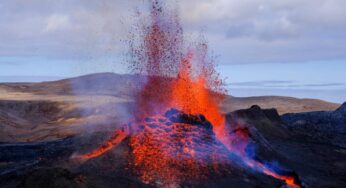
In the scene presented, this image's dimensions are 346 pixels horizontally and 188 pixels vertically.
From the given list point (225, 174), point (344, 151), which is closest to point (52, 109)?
point (344, 151)

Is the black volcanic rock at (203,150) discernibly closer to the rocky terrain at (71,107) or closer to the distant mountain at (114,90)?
the rocky terrain at (71,107)

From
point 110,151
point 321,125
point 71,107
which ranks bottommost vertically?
point 110,151

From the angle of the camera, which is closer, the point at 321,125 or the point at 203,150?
the point at 203,150

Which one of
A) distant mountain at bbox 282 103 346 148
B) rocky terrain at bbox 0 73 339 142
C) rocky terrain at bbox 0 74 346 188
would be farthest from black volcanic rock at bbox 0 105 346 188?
rocky terrain at bbox 0 73 339 142

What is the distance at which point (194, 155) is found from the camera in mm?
17125

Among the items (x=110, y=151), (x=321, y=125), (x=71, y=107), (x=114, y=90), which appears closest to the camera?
(x=110, y=151)

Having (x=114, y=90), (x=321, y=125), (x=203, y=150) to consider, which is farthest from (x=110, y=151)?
(x=114, y=90)

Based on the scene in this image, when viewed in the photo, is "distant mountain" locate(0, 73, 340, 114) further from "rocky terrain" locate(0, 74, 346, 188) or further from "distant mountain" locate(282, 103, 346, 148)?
"distant mountain" locate(282, 103, 346, 148)

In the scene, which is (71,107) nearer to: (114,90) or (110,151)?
(114,90)

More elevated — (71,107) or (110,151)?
(71,107)

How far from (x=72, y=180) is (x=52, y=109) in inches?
1510

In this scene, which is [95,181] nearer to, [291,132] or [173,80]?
[173,80]

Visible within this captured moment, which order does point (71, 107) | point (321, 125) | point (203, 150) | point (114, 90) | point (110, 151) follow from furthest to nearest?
1. point (114, 90)
2. point (71, 107)
3. point (321, 125)
4. point (203, 150)
5. point (110, 151)

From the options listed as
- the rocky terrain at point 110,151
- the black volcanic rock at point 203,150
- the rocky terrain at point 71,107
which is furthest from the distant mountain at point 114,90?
the black volcanic rock at point 203,150
